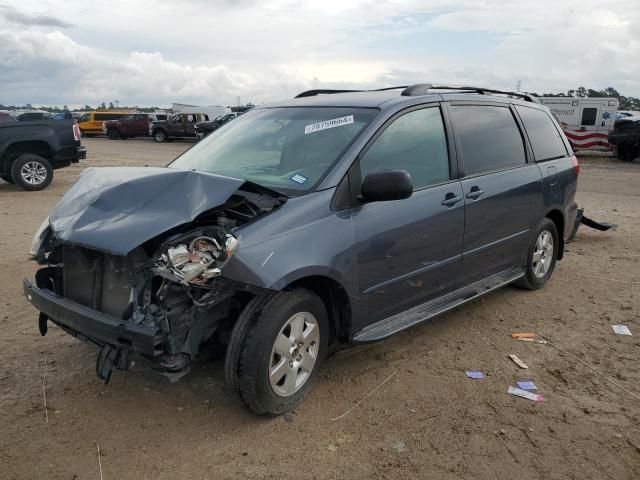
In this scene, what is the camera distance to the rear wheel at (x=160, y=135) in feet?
113

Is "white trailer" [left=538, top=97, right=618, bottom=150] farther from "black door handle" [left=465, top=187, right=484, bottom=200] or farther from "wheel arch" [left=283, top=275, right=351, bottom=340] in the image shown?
"wheel arch" [left=283, top=275, right=351, bottom=340]

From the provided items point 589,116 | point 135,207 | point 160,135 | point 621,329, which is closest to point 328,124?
point 135,207

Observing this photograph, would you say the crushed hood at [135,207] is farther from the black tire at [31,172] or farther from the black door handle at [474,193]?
the black tire at [31,172]

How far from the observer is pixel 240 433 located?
10.1 ft

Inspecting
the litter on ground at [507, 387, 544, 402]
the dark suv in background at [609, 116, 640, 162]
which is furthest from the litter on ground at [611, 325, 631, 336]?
the dark suv in background at [609, 116, 640, 162]

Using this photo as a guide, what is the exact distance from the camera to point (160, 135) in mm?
34531

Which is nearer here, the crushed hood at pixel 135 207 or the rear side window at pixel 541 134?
the crushed hood at pixel 135 207

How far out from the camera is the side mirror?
332 centimetres

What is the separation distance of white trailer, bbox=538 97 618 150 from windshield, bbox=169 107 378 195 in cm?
2153

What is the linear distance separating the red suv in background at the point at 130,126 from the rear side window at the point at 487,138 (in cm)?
3546

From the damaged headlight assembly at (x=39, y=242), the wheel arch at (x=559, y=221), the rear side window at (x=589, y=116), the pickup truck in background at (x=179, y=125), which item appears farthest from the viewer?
the pickup truck in background at (x=179, y=125)

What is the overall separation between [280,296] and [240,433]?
0.79 m

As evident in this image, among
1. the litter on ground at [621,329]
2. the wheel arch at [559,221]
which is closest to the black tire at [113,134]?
the wheel arch at [559,221]

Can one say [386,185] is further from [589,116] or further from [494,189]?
[589,116]
